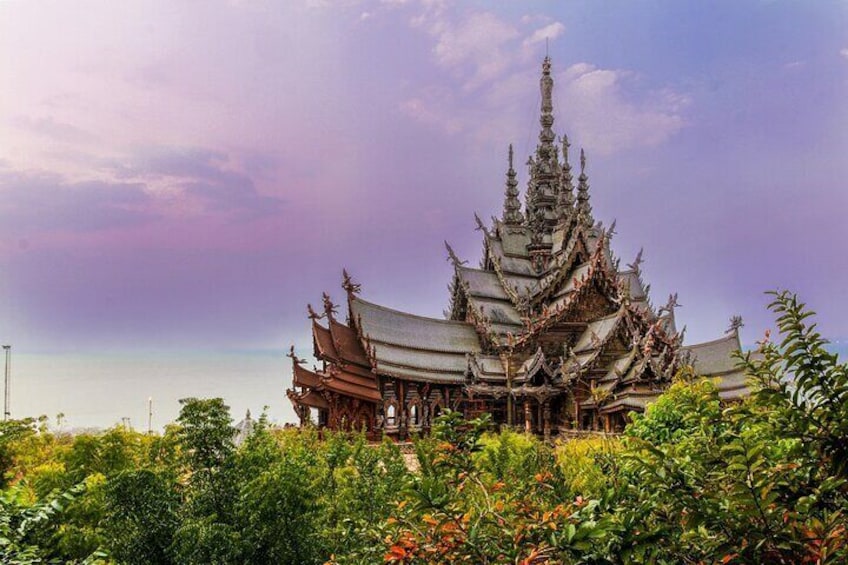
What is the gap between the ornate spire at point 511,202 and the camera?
116 ft

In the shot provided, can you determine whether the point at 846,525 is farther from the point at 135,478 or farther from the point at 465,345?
the point at 465,345

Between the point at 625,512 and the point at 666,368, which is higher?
the point at 666,368

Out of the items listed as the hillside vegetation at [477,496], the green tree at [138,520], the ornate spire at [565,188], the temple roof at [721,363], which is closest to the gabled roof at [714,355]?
the temple roof at [721,363]

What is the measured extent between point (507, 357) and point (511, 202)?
47.6 ft

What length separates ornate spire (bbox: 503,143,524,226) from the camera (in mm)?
35219

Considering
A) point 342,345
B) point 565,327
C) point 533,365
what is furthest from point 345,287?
point 565,327

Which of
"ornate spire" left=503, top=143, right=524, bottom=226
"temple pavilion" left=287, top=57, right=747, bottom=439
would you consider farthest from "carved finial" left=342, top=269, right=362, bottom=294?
"ornate spire" left=503, top=143, right=524, bottom=226

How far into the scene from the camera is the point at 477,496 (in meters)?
8.80

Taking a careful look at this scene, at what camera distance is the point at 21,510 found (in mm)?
6699

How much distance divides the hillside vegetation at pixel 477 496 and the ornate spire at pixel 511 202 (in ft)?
77.9

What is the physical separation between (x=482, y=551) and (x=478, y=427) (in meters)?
1.31

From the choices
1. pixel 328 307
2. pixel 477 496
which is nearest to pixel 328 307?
pixel 328 307

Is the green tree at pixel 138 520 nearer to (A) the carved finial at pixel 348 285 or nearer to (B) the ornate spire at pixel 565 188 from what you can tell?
(A) the carved finial at pixel 348 285

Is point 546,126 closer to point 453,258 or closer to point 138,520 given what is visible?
point 453,258
